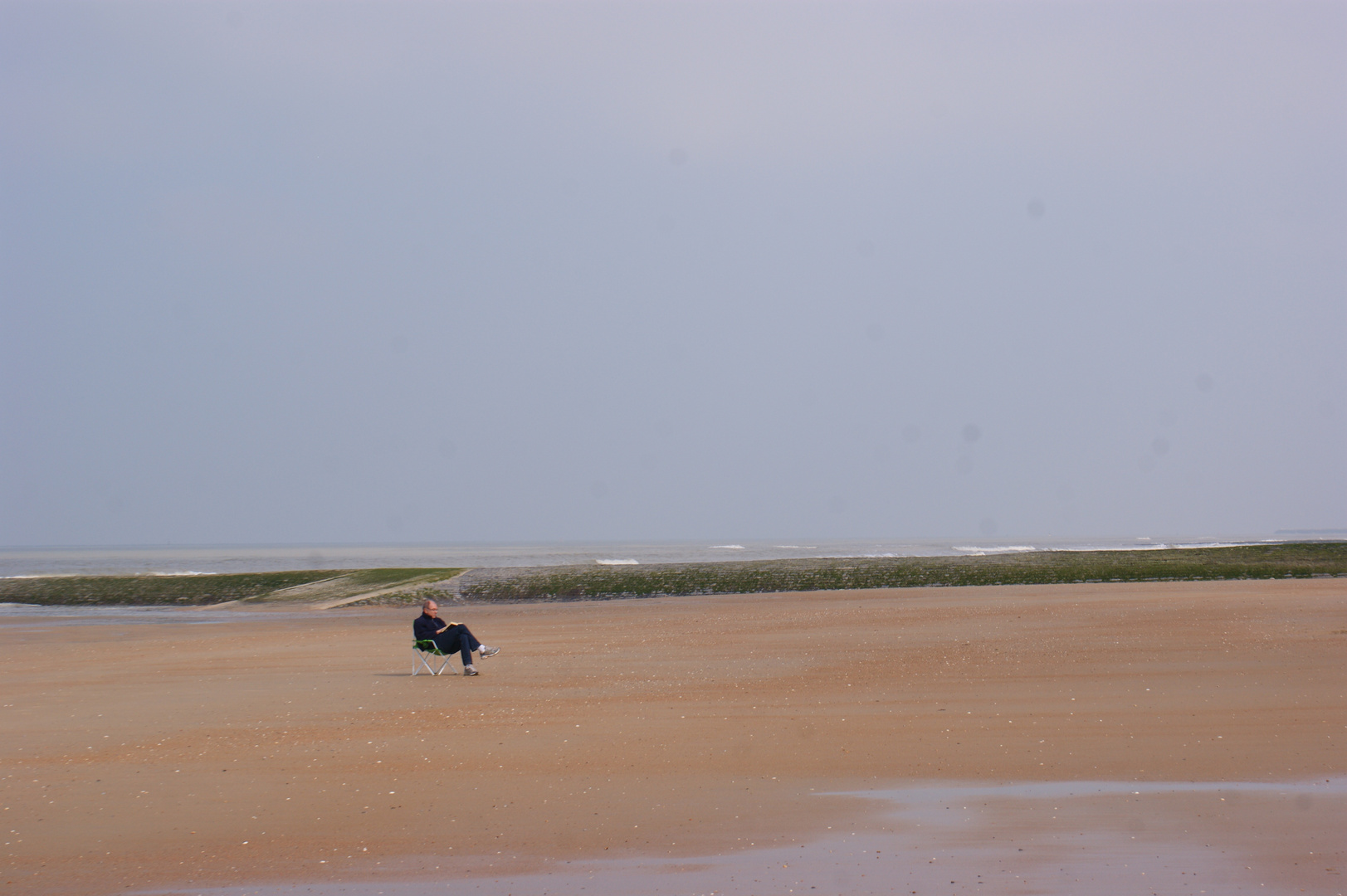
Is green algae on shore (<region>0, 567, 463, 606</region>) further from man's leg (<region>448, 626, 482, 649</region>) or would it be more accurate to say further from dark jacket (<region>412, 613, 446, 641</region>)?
man's leg (<region>448, 626, 482, 649</region>)

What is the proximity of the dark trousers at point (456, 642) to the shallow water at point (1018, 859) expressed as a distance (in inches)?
351

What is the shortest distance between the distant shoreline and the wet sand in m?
15.6

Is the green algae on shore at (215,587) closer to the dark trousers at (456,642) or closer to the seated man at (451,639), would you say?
Answer: the seated man at (451,639)

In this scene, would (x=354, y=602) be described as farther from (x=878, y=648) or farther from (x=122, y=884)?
(x=122, y=884)

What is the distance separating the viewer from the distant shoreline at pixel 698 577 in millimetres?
33531

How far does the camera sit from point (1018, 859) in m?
6.55

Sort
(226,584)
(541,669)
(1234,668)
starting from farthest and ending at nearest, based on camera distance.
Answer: (226,584) → (541,669) → (1234,668)

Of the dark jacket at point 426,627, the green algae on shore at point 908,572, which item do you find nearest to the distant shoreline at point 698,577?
the green algae on shore at point 908,572

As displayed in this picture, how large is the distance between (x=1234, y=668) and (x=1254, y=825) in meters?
6.79

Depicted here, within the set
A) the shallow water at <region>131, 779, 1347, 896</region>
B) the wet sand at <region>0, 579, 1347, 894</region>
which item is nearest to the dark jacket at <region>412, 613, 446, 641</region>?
the wet sand at <region>0, 579, 1347, 894</region>

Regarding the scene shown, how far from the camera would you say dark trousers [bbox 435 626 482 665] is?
15.7 meters

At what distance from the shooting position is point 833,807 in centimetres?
786

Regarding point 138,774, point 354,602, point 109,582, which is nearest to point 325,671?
point 138,774

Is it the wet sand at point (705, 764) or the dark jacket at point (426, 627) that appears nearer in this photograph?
the wet sand at point (705, 764)
